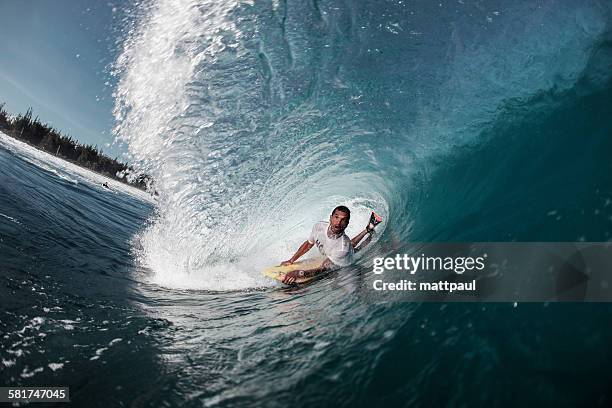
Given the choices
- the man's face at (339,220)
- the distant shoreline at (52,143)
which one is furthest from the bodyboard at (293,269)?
the distant shoreline at (52,143)

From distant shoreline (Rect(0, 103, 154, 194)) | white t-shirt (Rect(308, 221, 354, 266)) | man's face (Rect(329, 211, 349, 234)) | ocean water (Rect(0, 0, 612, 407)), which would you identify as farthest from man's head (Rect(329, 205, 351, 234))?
distant shoreline (Rect(0, 103, 154, 194))

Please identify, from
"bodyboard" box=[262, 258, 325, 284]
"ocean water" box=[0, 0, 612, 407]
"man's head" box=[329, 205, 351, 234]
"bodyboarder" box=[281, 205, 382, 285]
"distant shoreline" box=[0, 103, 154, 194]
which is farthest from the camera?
"distant shoreline" box=[0, 103, 154, 194]

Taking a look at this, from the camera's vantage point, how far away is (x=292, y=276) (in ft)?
21.3

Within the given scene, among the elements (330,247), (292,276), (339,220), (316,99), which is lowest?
(292,276)

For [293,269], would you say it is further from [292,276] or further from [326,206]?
[326,206]

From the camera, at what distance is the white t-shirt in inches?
261

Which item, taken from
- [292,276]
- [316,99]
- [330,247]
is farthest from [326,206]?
[292,276]

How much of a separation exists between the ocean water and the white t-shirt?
0.28 meters

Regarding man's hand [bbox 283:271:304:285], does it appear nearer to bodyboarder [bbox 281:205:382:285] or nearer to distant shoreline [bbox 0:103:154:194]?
bodyboarder [bbox 281:205:382:285]

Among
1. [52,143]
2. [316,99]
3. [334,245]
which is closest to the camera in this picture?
[334,245]

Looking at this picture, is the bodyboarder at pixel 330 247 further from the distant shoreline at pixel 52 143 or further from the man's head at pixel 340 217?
the distant shoreline at pixel 52 143

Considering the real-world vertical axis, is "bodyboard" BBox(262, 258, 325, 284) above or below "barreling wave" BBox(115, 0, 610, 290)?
below

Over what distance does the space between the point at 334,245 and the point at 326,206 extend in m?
5.70

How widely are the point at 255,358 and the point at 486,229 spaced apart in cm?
373
